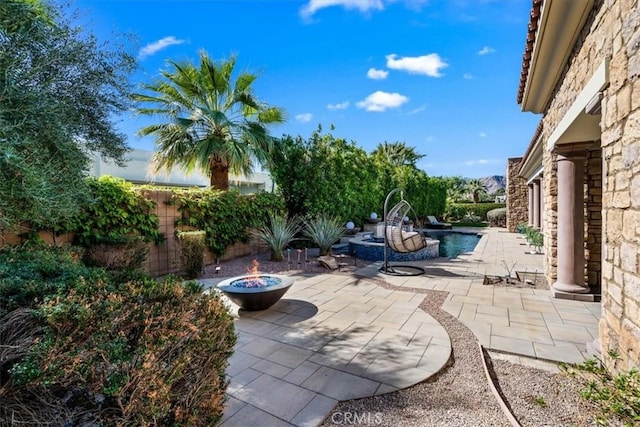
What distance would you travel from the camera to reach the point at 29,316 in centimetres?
159

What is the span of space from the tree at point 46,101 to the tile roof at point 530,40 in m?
4.77

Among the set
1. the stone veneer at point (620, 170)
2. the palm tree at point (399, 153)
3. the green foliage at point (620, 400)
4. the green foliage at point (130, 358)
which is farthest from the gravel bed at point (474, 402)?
the palm tree at point (399, 153)

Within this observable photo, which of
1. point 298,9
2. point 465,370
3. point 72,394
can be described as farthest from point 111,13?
point 465,370

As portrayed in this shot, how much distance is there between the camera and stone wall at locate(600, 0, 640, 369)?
83.3 inches

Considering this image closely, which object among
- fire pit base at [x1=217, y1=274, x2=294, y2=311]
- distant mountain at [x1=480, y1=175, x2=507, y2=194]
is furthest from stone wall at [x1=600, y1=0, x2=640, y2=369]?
distant mountain at [x1=480, y1=175, x2=507, y2=194]

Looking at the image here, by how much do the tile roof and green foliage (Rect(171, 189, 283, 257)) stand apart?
715cm

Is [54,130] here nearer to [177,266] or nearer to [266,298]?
[266,298]

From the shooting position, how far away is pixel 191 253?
255 inches

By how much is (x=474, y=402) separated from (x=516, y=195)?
1666 cm

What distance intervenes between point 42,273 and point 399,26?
8305 mm

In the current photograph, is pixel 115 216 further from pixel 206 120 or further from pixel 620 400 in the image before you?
pixel 620 400

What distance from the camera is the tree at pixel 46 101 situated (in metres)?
2.28

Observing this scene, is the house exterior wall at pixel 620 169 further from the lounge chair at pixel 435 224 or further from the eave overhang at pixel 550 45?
the lounge chair at pixel 435 224

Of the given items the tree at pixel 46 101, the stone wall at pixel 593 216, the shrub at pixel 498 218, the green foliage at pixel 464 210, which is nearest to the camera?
the tree at pixel 46 101
